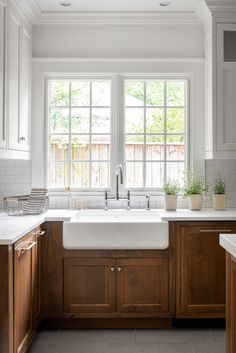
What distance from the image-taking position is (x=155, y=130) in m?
4.38

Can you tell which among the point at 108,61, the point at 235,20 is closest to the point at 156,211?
the point at 108,61

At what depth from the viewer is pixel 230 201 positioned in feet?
14.2

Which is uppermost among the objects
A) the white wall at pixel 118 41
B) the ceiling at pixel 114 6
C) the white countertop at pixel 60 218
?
the ceiling at pixel 114 6

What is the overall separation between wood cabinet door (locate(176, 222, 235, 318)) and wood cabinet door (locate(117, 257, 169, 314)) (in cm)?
12

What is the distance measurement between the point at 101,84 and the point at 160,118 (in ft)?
2.14

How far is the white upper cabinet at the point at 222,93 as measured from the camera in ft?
13.0

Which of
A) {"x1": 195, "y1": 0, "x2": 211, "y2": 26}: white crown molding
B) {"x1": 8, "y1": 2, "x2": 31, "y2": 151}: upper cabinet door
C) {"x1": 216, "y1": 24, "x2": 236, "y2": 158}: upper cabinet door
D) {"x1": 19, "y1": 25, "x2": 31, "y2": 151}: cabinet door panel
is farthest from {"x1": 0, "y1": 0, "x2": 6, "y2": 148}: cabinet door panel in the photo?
{"x1": 216, "y1": 24, "x2": 236, "y2": 158}: upper cabinet door

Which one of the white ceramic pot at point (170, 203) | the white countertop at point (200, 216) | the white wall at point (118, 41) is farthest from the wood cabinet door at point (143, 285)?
the white wall at point (118, 41)

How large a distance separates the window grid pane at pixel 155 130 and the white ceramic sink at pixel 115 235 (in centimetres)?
88

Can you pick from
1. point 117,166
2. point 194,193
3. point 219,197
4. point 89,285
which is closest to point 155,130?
point 117,166

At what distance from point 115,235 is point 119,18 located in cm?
202

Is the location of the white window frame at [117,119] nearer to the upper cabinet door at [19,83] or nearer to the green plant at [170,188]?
the green plant at [170,188]

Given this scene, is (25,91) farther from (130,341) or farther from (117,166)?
(130,341)

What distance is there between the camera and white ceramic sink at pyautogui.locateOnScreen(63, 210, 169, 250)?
3547 mm
